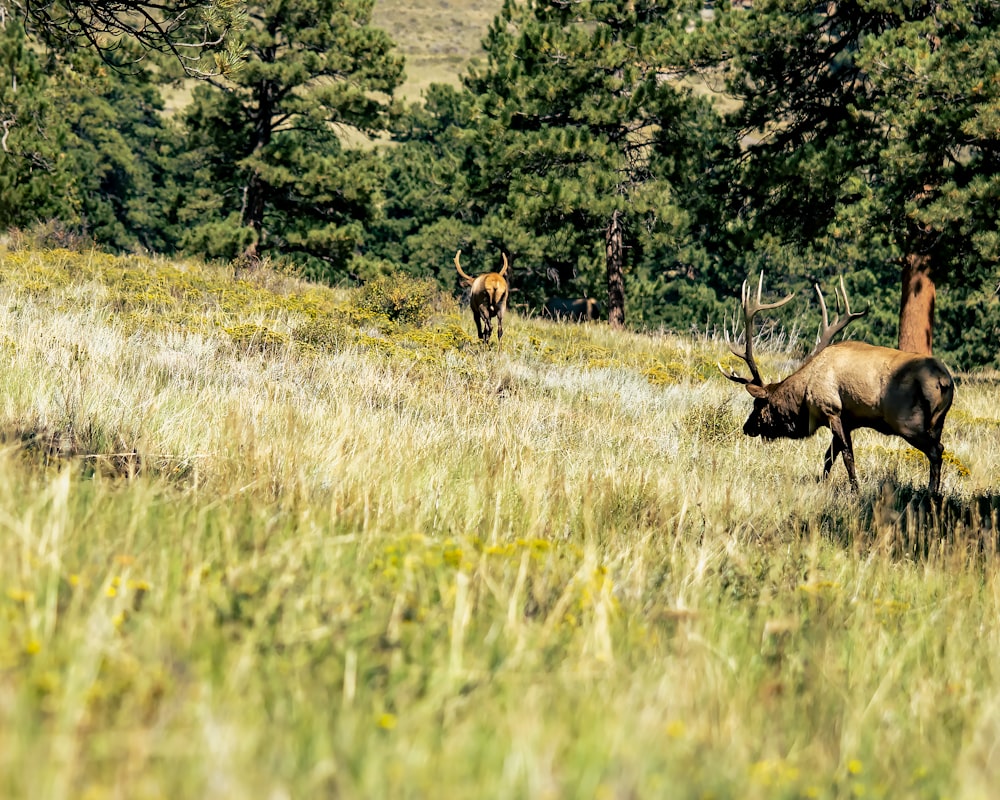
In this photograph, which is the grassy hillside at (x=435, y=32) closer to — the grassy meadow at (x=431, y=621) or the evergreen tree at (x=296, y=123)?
the evergreen tree at (x=296, y=123)

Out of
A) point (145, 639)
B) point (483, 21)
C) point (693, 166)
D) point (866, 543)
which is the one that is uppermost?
point (483, 21)

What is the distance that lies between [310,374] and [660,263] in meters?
37.3

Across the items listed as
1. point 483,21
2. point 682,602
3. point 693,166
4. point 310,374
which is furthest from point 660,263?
point 483,21

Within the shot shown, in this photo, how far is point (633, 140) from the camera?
2233 centimetres

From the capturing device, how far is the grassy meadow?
1.43 meters

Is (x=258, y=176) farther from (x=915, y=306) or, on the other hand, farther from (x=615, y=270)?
(x=915, y=306)

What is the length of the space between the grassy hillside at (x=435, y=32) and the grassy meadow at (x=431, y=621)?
371ft

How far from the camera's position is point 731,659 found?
7.19 ft

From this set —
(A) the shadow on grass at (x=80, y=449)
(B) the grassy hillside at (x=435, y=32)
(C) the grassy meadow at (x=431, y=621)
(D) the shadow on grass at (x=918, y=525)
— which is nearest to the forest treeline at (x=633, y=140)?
(A) the shadow on grass at (x=80, y=449)

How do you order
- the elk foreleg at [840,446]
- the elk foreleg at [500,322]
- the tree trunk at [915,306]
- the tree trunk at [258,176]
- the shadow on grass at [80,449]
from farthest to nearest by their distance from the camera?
the tree trunk at [258,176] → the tree trunk at [915,306] → the elk foreleg at [500,322] → the elk foreleg at [840,446] → the shadow on grass at [80,449]

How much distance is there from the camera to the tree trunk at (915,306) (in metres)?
14.7

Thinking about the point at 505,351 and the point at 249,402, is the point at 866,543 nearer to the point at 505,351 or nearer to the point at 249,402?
the point at 249,402

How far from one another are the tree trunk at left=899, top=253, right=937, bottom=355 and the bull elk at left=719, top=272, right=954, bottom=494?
8.14 m

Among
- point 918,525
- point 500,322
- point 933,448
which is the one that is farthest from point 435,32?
point 918,525
